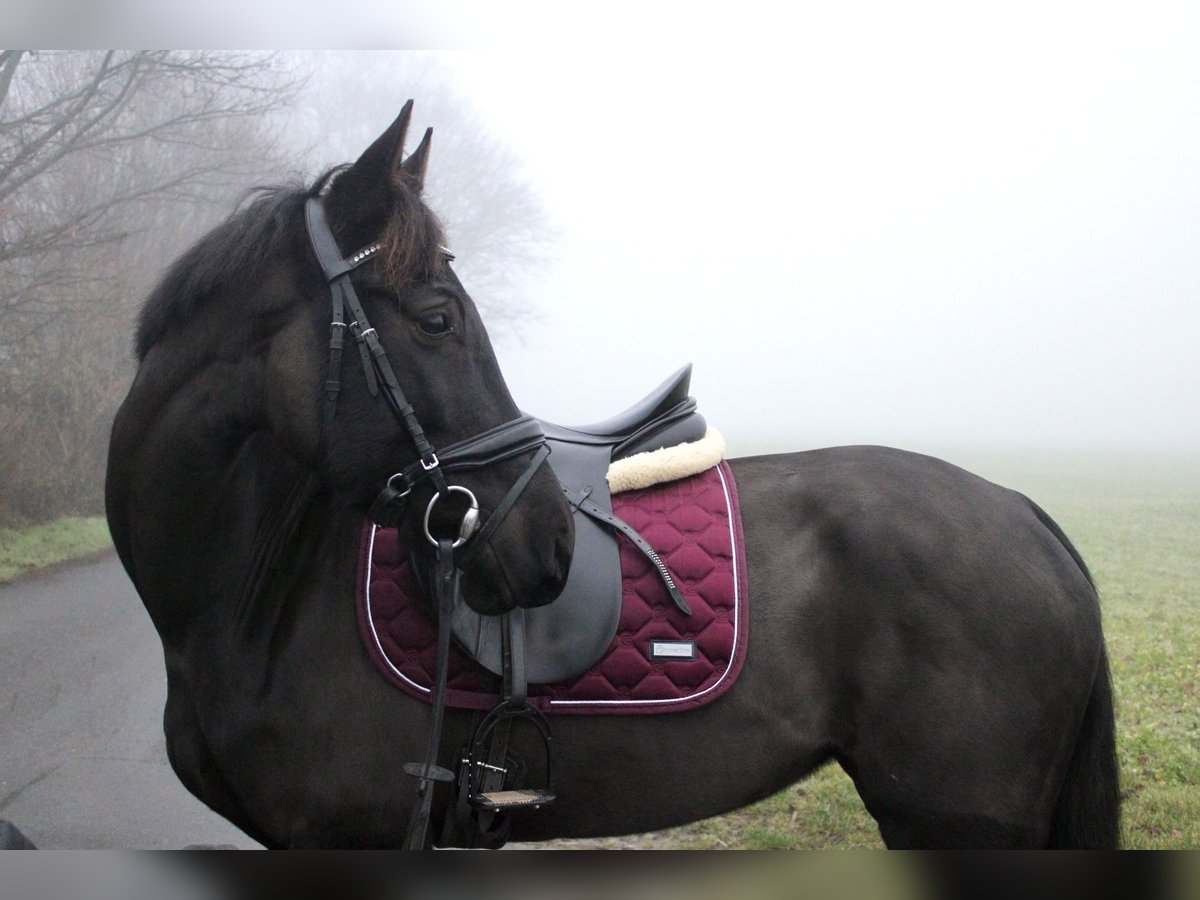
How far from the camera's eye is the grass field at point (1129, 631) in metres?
2.53

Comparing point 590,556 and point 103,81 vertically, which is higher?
point 103,81

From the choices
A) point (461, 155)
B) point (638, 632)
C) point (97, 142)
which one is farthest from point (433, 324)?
point (97, 142)

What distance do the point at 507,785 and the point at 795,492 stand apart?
0.84 meters

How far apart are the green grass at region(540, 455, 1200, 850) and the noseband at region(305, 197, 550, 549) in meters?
2.01

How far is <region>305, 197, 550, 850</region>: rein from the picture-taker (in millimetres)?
1232

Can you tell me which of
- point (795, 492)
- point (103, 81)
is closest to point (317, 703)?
point (795, 492)

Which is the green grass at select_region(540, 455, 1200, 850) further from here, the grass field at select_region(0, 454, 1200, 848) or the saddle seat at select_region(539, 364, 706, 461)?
the saddle seat at select_region(539, 364, 706, 461)

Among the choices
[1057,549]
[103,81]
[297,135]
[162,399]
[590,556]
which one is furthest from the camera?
[297,135]

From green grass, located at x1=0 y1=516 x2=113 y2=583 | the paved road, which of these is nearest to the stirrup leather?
the paved road

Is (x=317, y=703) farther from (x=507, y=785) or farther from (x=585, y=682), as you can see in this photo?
(x=585, y=682)

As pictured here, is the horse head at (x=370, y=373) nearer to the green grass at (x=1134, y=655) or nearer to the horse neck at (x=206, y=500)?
the horse neck at (x=206, y=500)

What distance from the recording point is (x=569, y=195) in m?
3.29

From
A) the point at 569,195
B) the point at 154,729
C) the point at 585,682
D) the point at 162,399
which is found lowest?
the point at 154,729

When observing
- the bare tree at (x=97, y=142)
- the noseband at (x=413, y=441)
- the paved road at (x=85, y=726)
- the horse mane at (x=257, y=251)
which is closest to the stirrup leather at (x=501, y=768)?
the noseband at (x=413, y=441)
